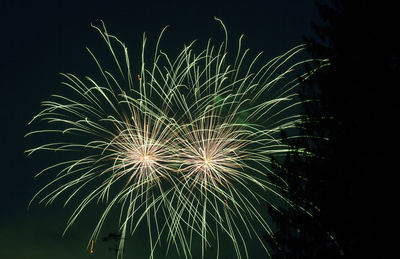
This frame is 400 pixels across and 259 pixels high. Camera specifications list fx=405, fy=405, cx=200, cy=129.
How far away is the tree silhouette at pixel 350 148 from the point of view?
11.2m

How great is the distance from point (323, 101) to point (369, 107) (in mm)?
1782

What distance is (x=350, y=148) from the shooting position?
39.4ft

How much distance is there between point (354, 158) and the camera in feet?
38.8

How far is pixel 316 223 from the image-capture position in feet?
40.6

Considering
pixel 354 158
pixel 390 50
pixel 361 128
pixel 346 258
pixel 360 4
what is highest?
pixel 360 4

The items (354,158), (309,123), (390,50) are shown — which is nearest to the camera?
(354,158)

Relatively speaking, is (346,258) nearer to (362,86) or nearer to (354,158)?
(354,158)

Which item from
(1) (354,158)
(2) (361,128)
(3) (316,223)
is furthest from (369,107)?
(3) (316,223)

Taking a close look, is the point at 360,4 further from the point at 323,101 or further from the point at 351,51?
the point at 323,101

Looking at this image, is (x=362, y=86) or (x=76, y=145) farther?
(x=76, y=145)

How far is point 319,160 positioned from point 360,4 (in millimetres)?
5474

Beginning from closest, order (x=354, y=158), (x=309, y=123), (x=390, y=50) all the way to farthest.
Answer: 1. (x=354, y=158)
2. (x=390, y=50)
3. (x=309, y=123)

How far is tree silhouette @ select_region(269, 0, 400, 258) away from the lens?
11.2m

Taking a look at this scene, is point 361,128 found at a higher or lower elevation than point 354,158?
higher
